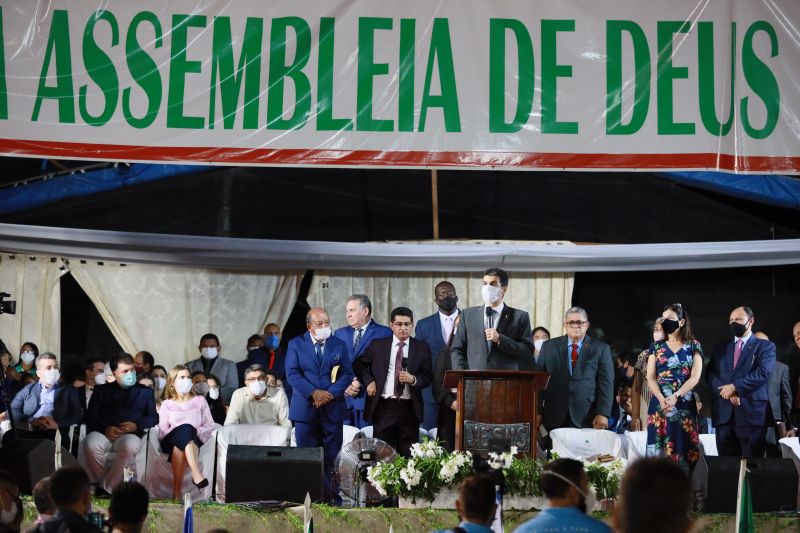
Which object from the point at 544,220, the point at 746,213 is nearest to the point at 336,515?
the point at 544,220

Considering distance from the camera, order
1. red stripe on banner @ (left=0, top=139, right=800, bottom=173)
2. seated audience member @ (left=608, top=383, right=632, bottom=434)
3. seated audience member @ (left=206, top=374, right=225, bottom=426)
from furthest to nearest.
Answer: seated audience member @ (left=206, top=374, right=225, bottom=426) → seated audience member @ (left=608, top=383, right=632, bottom=434) → red stripe on banner @ (left=0, top=139, right=800, bottom=173)

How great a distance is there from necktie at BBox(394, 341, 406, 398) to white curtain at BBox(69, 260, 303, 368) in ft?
15.9

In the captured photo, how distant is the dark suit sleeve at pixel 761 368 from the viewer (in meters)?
10.7

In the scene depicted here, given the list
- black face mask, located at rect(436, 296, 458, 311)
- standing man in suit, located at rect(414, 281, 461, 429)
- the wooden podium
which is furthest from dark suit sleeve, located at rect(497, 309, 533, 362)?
black face mask, located at rect(436, 296, 458, 311)

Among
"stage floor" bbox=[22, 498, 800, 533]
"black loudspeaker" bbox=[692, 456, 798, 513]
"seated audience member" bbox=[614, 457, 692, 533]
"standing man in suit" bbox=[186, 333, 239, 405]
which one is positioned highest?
"standing man in suit" bbox=[186, 333, 239, 405]

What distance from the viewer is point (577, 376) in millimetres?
10422

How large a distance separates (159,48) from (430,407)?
4.88 m

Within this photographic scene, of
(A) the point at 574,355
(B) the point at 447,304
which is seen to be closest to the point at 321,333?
(B) the point at 447,304

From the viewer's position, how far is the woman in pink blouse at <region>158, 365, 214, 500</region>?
34.3ft

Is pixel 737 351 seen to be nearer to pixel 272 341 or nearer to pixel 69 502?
pixel 272 341

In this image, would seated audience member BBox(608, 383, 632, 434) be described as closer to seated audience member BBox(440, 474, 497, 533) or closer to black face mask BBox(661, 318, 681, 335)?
black face mask BBox(661, 318, 681, 335)

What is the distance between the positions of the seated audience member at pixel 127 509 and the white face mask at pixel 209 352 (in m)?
8.26

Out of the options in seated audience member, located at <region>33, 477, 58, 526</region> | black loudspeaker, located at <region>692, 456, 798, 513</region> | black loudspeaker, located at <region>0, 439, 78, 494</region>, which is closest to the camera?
seated audience member, located at <region>33, 477, 58, 526</region>

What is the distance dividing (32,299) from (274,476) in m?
6.78
